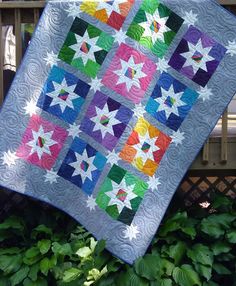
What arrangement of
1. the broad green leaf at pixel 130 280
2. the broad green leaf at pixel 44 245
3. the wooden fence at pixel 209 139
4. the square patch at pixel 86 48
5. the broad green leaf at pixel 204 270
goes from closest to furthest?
1. the broad green leaf at pixel 130 280
2. the broad green leaf at pixel 204 270
3. the broad green leaf at pixel 44 245
4. the square patch at pixel 86 48
5. the wooden fence at pixel 209 139

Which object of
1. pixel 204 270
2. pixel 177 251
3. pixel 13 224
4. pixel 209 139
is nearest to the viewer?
pixel 204 270

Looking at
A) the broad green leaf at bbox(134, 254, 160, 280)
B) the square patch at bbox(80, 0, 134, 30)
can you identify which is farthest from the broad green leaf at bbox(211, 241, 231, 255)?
the square patch at bbox(80, 0, 134, 30)

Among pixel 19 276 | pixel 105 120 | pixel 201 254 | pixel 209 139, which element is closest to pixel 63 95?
pixel 105 120

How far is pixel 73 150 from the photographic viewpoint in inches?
170

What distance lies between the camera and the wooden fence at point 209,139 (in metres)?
4.58

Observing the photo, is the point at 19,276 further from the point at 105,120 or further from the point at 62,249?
the point at 105,120

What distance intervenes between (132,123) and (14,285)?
1330 mm

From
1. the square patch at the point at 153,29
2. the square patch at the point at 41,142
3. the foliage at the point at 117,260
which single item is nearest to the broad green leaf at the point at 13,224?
the foliage at the point at 117,260

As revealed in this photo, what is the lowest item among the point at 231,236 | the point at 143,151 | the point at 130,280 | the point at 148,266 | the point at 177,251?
the point at 130,280

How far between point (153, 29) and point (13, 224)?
5.47 feet

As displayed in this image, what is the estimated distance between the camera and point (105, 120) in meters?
4.32

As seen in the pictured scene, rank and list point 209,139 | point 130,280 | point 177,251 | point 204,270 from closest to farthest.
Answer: point 130,280 → point 204,270 → point 177,251 → point 209,139

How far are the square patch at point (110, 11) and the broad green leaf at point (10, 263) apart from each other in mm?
1709

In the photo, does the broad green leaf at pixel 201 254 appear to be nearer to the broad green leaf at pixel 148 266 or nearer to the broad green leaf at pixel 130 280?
the broad green leaf at pixel 148 266
